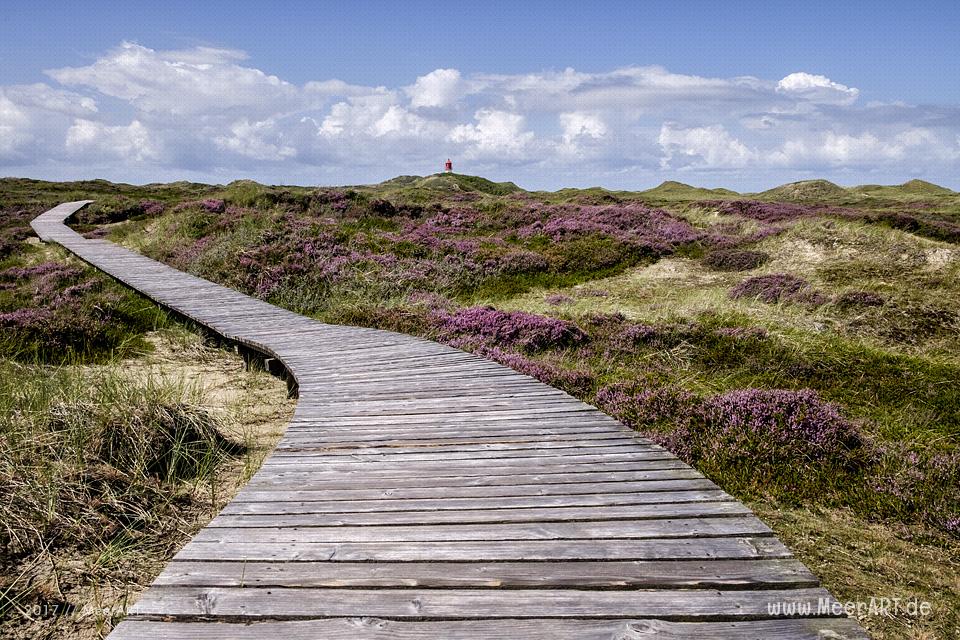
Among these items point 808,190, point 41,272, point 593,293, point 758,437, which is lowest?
point 758,437

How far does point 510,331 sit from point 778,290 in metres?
7.59

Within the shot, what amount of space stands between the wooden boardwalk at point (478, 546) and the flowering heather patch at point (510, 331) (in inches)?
158

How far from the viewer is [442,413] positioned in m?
5.78

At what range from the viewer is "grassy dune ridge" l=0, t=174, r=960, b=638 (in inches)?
209

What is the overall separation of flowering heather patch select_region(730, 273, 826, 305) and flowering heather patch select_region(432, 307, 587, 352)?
5.85 m

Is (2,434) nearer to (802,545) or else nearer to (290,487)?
(290,487)

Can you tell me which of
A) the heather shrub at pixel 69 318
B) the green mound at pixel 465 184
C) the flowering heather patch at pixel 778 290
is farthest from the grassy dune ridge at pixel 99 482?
the green mound at pixel 465 184

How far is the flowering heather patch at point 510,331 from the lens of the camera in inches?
389

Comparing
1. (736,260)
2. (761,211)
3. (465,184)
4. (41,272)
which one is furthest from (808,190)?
(41,272)

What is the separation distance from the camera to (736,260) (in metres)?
17.9

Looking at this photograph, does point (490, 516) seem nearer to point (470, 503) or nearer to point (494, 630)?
point (470, 503)

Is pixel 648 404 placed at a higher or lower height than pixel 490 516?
lower

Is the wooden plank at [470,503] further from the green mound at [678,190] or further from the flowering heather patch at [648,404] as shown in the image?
the green mound at [678,190]

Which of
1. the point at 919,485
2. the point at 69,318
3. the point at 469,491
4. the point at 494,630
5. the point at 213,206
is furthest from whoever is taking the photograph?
the point at 213,206
